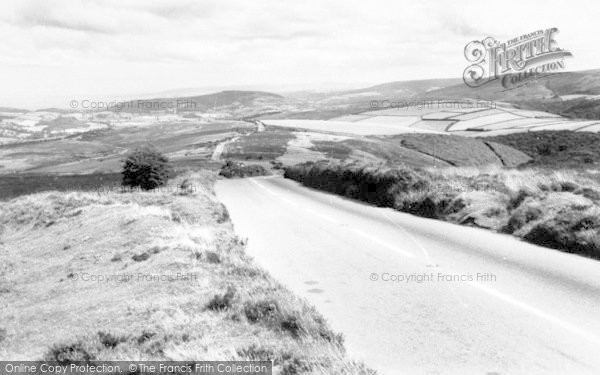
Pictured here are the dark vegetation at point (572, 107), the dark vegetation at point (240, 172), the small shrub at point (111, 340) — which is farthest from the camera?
the dark vegetation at point (572, 107)

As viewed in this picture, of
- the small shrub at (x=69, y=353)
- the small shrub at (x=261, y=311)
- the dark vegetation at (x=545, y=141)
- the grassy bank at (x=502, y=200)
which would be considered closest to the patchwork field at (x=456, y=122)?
the dark vegetation at (x=545, y=141)

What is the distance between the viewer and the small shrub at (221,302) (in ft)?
26.3

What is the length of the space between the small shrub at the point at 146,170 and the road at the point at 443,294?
1254 inches

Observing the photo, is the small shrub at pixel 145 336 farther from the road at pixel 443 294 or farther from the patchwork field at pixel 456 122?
the patchwork field at pixel 456 122

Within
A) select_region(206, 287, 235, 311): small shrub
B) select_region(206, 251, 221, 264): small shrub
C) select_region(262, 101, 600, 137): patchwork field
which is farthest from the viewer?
select_region(262, 101, 600, 137): patchwork field

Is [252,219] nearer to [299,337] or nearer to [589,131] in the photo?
[299,337]

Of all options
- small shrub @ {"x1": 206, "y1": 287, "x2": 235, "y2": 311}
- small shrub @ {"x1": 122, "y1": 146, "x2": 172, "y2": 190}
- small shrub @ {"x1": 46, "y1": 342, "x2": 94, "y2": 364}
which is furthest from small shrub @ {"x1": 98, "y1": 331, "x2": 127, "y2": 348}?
small shrub @ {"x1": 122, "y1": 146, "x2": 172, "y2": 190}

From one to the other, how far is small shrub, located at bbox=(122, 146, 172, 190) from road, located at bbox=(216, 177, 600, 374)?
3185cm

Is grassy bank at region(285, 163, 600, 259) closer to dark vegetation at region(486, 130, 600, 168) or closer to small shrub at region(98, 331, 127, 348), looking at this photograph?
small shrub at region(98, 331, 127, 348)

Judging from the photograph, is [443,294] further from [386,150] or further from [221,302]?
[386,150]

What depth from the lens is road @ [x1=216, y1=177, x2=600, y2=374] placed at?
616 centimetres

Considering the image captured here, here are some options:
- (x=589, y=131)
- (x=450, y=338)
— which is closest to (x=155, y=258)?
(x=450, y=338)

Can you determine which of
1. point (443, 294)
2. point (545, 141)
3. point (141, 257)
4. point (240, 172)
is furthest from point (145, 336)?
point (545, 141)

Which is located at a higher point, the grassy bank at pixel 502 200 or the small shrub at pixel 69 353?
the grassy bank at pixel 502 200
